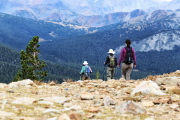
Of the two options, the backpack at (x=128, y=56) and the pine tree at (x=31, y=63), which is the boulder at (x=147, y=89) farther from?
the pine tree at (x=31, y=63)

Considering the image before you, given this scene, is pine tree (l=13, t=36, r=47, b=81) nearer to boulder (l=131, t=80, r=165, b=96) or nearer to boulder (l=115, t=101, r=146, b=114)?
boulder (l=131, t=80, r=165, b=96)

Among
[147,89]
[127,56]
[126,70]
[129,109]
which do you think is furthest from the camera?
[126,70]

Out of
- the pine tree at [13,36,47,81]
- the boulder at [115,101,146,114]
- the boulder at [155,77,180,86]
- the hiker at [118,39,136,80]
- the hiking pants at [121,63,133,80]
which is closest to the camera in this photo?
the boulder at [115,101,146,114]

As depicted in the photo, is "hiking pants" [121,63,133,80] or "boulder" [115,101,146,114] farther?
→ "hiking pants" [121,63,133,80]

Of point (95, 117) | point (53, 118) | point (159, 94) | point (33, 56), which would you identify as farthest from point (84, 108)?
point (33, 56)

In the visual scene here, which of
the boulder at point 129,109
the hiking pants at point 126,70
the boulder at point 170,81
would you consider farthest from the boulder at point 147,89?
the hiking pants at point 126,70

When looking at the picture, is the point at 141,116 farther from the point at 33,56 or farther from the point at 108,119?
the point at 33,56

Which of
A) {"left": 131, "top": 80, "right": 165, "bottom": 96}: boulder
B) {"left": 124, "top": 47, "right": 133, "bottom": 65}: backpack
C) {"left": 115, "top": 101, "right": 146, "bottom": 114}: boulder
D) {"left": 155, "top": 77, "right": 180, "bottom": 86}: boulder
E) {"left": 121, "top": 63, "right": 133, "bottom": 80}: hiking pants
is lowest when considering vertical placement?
{"left": 115, "top": 101, "right": 146, "bottom": 114}: boulder

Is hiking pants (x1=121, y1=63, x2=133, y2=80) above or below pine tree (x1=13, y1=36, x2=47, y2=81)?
below

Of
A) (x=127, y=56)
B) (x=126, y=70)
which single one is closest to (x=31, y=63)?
(x=126, y=70)

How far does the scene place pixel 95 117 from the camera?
15.5 feet

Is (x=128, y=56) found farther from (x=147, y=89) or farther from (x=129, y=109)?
(x=129, y=109)

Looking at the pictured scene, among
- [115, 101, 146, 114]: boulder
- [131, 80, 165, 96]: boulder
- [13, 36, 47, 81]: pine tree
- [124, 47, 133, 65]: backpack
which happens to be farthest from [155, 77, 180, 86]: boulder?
[13, 36, 47, 81]: pine tree

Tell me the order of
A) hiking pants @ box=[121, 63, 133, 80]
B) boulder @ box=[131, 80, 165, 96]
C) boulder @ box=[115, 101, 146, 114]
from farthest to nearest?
1. hiking pants @ box=[121, 63, 133, 80]
2. boulder @ box=[131, 80, 165, 96]
3. boulder @ box=[115, 101, 146, 114]
